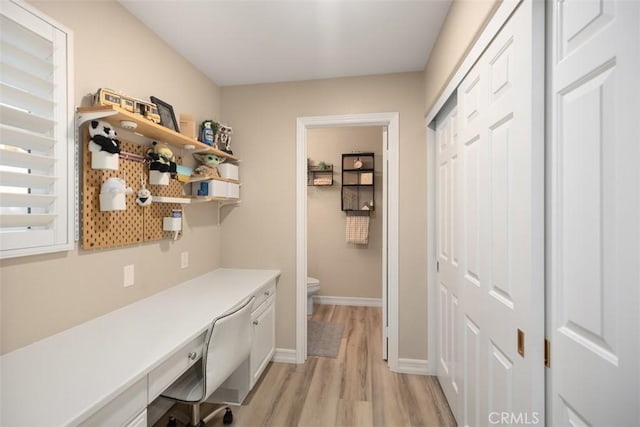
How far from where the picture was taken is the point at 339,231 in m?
4.17

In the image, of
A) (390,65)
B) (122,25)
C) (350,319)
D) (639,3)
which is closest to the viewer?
(639,3)

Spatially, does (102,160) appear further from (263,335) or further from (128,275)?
(263,335)

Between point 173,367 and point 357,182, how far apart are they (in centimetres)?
319

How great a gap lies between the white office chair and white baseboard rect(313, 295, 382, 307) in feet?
8.37

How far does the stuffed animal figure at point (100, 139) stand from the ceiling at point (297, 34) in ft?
2.61

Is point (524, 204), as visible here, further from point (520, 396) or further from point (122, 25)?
point (122, 25)

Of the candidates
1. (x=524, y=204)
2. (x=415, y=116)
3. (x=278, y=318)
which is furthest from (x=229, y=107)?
(x=524, y=204)

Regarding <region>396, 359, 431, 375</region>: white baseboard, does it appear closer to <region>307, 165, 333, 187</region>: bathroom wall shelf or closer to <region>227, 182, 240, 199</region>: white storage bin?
<region>227, 182, 240, 199</region>: white storage bin

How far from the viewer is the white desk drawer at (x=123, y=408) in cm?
89

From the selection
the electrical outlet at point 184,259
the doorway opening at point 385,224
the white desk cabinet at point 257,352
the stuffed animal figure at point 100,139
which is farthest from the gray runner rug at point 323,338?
the stuffed animal figure at point 100,139

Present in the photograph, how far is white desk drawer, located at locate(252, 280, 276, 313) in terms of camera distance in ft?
7.10

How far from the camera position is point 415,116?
2430 millimetres

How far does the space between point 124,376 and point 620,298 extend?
1398 millimetres

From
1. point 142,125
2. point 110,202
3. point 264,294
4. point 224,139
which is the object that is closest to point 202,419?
point 264,294
